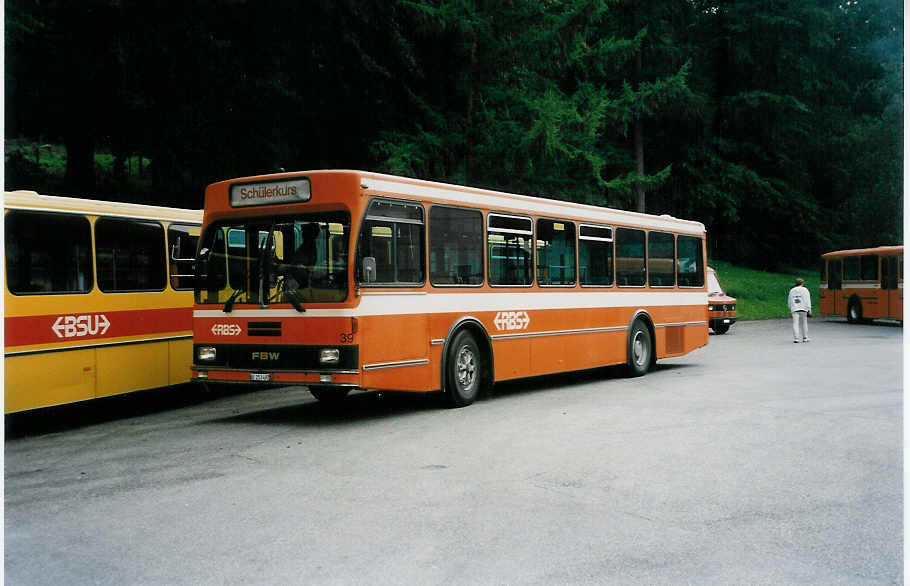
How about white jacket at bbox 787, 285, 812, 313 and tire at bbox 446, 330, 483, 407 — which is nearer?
tire at bbox 446, 330, 483, 407

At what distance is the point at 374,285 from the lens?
36.0ft

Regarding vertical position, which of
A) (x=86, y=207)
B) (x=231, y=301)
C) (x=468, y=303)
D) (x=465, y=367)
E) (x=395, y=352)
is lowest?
(x=465, y=367)

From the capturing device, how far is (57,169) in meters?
24.5

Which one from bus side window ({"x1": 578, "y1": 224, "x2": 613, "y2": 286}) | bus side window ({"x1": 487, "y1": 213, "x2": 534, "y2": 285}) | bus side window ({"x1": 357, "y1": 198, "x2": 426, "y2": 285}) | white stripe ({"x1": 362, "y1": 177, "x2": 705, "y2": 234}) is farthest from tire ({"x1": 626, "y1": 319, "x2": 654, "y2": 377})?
bus side window ({"x1": 357, "y1": 198, "x2": 426, "y2": 285})

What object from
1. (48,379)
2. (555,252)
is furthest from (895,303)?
(48,379)

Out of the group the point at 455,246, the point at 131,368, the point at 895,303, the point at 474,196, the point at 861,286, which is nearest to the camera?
the point at 131,368

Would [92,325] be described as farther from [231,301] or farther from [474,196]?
[474,196]

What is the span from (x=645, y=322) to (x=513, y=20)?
11824 millimetres

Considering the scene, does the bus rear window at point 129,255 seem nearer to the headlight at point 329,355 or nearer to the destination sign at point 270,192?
the destination sign at point 270,192

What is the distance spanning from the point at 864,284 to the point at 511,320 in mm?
26642

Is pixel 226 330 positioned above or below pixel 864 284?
below

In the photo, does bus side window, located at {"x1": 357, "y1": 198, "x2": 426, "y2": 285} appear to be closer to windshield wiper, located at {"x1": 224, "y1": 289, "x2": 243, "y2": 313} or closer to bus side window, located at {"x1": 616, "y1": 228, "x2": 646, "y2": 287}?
windshield wiper, located at {"x1": 224, "y1": 289, "x2": 243, "y2": 313}

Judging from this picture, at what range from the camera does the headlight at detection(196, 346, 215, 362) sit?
11.5 m

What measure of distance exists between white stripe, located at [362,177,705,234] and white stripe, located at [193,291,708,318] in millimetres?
1212
